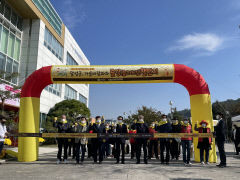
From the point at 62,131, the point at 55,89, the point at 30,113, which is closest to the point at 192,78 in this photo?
the point at 62,131

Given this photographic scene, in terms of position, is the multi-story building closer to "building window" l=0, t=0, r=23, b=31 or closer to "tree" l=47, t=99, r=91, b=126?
"building window" l=0, t=0, r=23, b=31

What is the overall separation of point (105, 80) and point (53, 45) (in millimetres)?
18970

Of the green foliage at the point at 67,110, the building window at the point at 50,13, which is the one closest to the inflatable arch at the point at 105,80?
the green foliage at the point at 67,110

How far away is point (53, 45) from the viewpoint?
86.2 ft

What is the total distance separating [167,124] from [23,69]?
58.0ft

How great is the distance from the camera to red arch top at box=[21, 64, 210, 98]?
926 cm

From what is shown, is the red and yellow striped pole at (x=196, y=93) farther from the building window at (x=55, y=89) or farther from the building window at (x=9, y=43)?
the building window at (x=55, y=89)

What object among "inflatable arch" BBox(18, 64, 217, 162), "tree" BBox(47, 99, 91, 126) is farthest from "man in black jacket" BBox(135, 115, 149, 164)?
"tree" BBox(47, 99, 91, 126)

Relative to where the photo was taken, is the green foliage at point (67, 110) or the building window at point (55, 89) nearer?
the green foliage at point (67, 110)

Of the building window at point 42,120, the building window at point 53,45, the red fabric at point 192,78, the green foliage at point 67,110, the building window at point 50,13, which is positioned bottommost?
the building window at point 42,120

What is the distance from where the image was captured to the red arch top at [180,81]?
9.26 metres

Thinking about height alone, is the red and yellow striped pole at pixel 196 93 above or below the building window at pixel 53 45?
below

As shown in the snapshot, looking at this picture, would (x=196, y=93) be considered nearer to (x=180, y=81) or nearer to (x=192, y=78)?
A: (x=192, y=78)

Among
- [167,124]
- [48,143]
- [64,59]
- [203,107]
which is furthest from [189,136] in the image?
[64,59]
